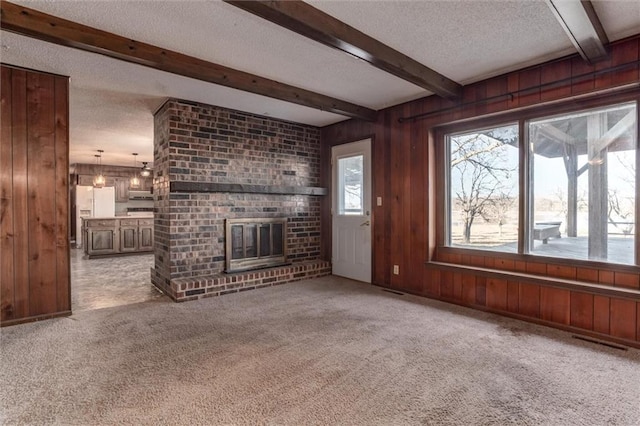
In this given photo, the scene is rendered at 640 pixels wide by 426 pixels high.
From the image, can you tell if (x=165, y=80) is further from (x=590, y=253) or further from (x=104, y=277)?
(x=590, y=253)

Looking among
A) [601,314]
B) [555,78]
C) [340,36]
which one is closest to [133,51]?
[340,36]

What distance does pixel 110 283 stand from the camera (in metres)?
4.83

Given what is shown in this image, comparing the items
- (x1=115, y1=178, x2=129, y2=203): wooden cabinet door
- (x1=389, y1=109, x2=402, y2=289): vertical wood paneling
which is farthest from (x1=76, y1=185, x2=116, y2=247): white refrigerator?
(x1=389, y1=109, x2=402, y2=289): vertical wood paneling

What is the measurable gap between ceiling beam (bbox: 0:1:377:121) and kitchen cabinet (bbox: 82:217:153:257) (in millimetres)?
5561

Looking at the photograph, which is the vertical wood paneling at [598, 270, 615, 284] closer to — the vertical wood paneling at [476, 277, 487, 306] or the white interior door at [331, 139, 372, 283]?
the vertical wood paneling at [476, 277, 487, 306]

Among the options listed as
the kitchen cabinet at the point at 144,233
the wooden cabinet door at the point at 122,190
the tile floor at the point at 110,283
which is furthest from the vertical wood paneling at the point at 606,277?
the wooden cabinet door at the point at 122,190

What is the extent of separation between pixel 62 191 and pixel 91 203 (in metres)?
6.93

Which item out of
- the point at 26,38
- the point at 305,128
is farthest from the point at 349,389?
the point at 305,128

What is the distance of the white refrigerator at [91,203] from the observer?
9117mm

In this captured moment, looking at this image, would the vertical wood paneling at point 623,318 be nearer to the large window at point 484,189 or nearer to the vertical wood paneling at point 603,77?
the large window at point 484,189

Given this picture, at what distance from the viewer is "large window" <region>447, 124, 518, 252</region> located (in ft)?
11.7

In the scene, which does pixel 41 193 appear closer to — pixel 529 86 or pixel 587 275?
pixel 529 86

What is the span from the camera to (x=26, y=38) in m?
2.61

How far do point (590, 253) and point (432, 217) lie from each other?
1.55 meters
